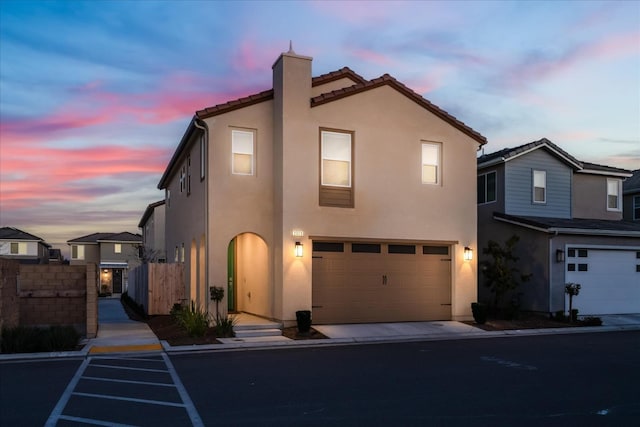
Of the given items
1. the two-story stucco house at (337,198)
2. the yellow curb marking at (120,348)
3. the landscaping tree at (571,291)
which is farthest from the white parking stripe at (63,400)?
the landscaping tree at (571,291)

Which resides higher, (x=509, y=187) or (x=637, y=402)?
(x=509, y=187)

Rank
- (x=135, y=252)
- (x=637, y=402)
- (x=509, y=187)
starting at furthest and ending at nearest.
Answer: (x=135, y=252) < (x=509, y=187) < (x=637, y=402)

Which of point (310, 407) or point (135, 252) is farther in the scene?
point (135, 252)

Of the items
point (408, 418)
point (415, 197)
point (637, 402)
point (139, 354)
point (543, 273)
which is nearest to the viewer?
point (408, 418)

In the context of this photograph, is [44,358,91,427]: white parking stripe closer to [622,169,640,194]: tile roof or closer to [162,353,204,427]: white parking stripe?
[162,353,204,427]: white parking stripe

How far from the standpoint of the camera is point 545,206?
24047 mm

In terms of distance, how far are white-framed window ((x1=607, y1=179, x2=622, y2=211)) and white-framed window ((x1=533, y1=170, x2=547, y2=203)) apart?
4261 mm

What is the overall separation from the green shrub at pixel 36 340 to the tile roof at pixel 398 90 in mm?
9336

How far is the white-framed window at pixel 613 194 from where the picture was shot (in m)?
26.4

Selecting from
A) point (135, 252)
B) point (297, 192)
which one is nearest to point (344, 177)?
point (297, 192)

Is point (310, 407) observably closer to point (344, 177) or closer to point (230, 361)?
point (230, 361)

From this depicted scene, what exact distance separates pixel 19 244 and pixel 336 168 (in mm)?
50476

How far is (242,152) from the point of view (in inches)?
709

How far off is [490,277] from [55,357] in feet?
44.7
